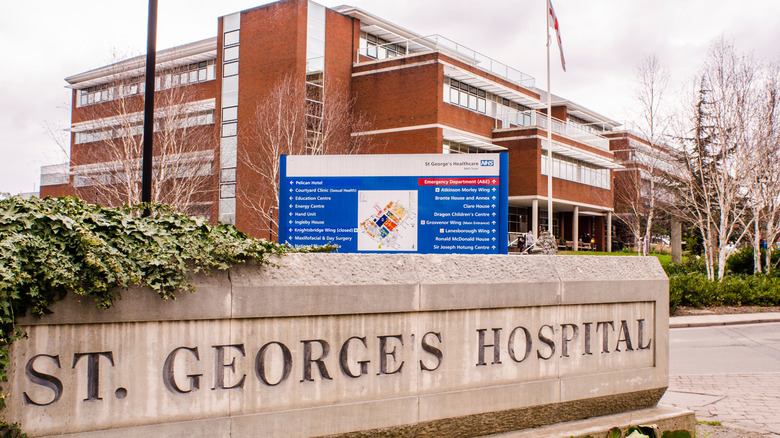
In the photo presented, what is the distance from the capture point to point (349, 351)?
13.1 ft

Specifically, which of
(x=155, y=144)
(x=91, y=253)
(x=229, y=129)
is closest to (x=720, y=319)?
(x=91, y=253)

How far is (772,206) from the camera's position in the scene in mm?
26312

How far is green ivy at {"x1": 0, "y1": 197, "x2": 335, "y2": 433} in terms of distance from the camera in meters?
2.96

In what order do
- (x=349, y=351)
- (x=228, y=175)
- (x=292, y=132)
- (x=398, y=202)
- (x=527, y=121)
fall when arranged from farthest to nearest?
(x=527, y=121)
(x=228, y=175)
(x=292, y=132)
(x=398, y=202)
(x=349, y=351)

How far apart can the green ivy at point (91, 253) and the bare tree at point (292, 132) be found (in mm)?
28025

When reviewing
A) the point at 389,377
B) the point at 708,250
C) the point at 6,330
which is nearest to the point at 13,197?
the point at 6,330

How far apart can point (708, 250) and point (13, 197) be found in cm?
2819

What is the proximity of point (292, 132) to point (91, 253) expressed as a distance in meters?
31.4

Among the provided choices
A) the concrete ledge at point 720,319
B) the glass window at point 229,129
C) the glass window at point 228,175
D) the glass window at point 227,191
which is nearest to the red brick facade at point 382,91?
the glass window at point 229,129

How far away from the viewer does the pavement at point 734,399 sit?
20.8 feet

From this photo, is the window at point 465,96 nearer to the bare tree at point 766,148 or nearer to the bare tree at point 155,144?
the bare tree at point 155,144

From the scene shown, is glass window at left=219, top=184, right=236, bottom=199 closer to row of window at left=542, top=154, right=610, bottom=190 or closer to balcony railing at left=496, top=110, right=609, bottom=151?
balcony railing at left=496, top=110, right=609, bottom=151

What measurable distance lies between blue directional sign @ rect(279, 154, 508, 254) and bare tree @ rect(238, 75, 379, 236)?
2217cm

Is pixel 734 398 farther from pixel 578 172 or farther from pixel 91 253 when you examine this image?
pixel 578 172
